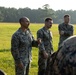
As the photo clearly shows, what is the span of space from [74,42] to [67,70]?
0.13 metres

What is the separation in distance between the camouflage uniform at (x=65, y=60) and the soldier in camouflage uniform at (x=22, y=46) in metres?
4.10

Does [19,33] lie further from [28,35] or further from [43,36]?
[43,36]

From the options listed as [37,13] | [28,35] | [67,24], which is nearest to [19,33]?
[28,35]

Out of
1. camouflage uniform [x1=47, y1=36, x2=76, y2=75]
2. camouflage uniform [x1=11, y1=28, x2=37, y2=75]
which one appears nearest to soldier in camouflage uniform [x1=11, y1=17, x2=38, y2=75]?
camouflage uniform [x1=11, y1=28, x2=37, y2=75]

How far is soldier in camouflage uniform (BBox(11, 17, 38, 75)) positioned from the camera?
17.7 ft

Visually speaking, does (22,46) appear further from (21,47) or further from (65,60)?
(65,60)

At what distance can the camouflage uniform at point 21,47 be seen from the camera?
5395 mm

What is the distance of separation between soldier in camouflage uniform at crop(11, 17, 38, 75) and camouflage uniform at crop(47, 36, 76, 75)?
4.10 m

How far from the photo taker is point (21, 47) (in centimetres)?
550

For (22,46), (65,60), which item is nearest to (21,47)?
(22,46)

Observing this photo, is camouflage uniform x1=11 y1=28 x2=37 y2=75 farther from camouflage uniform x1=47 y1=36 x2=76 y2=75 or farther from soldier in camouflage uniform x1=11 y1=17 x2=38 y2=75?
camouflage uniform x1=47 y1=36 x2=76 y2=75

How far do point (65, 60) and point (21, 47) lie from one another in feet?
14.1

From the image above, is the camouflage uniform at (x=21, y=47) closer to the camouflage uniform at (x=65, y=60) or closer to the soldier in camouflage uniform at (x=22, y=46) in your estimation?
the soldier in camouflage uniform at (x=22, y=46)

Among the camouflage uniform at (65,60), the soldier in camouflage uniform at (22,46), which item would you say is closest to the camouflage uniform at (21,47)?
the soldier in camouflage uniform at (22,46)
